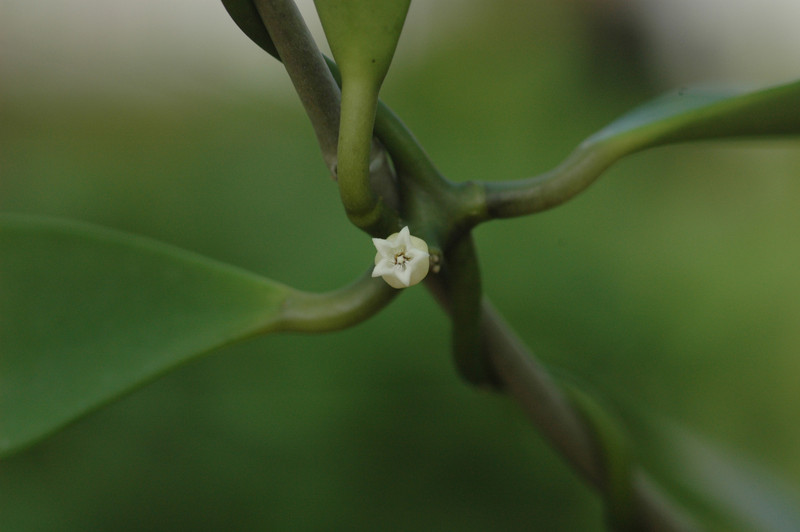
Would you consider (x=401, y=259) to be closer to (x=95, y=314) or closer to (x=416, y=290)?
(x=95, y=314)

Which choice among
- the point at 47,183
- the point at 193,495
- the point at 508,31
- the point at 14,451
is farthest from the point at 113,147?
the point at 14,451

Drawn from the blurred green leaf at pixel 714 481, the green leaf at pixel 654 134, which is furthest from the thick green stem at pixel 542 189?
the blurred green leaf at pixel 714 481

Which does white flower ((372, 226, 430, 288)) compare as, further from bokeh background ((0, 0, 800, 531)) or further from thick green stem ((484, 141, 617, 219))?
bokeh background ((0, 0, 800, 531))

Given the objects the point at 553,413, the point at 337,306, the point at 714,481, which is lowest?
the point at 714,481

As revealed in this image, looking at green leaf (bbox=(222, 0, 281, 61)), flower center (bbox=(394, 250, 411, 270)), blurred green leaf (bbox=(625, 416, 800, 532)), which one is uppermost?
green leaf (bbox=(222, 0, 281, 61))

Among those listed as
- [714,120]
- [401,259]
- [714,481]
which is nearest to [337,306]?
[401,259]

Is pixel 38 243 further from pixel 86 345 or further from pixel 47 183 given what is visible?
pixel 47 183

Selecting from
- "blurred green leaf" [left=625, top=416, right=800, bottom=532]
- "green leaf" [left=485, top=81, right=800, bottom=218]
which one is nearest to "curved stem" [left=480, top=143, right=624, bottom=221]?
"green leaf" [left=485, top=81, right=800, bottom=218]
